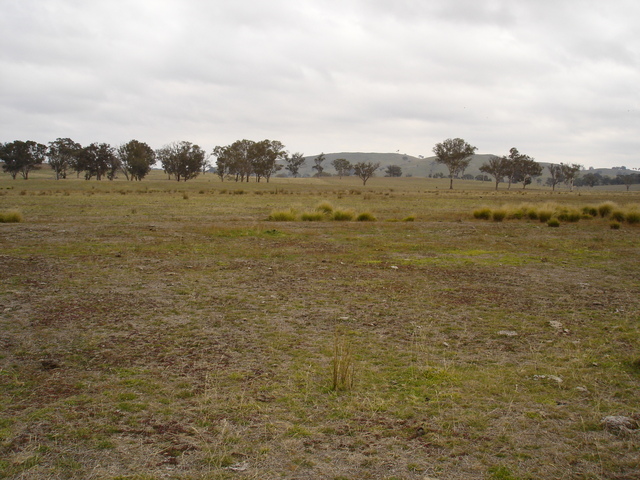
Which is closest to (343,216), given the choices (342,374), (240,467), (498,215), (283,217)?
(283,217)

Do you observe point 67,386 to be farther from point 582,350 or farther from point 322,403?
point 582,350

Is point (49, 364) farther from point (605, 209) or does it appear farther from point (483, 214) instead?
point (605, 209)

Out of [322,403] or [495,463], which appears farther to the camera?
[322,403]

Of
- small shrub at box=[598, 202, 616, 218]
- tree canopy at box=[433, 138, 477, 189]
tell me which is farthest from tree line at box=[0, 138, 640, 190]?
small shrub at box=[598, 202, 616, 218]

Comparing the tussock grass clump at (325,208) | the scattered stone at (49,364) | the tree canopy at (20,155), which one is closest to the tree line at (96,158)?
the tree canopy at (20,155)

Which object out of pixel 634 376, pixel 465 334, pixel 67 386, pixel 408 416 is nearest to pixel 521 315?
pixel 465 334

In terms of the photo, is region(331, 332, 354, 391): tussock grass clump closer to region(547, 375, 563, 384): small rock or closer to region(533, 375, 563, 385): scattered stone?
region(533, 375, 563, 385): scattered stone

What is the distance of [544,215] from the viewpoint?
22.3 m

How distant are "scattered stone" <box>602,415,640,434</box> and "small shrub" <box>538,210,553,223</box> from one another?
2029 cm

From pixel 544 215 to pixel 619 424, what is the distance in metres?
20.9

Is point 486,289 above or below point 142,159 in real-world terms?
below

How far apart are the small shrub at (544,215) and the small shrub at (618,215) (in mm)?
2913

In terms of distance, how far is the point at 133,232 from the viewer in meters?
15.2

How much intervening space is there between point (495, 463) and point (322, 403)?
4.54 feet
